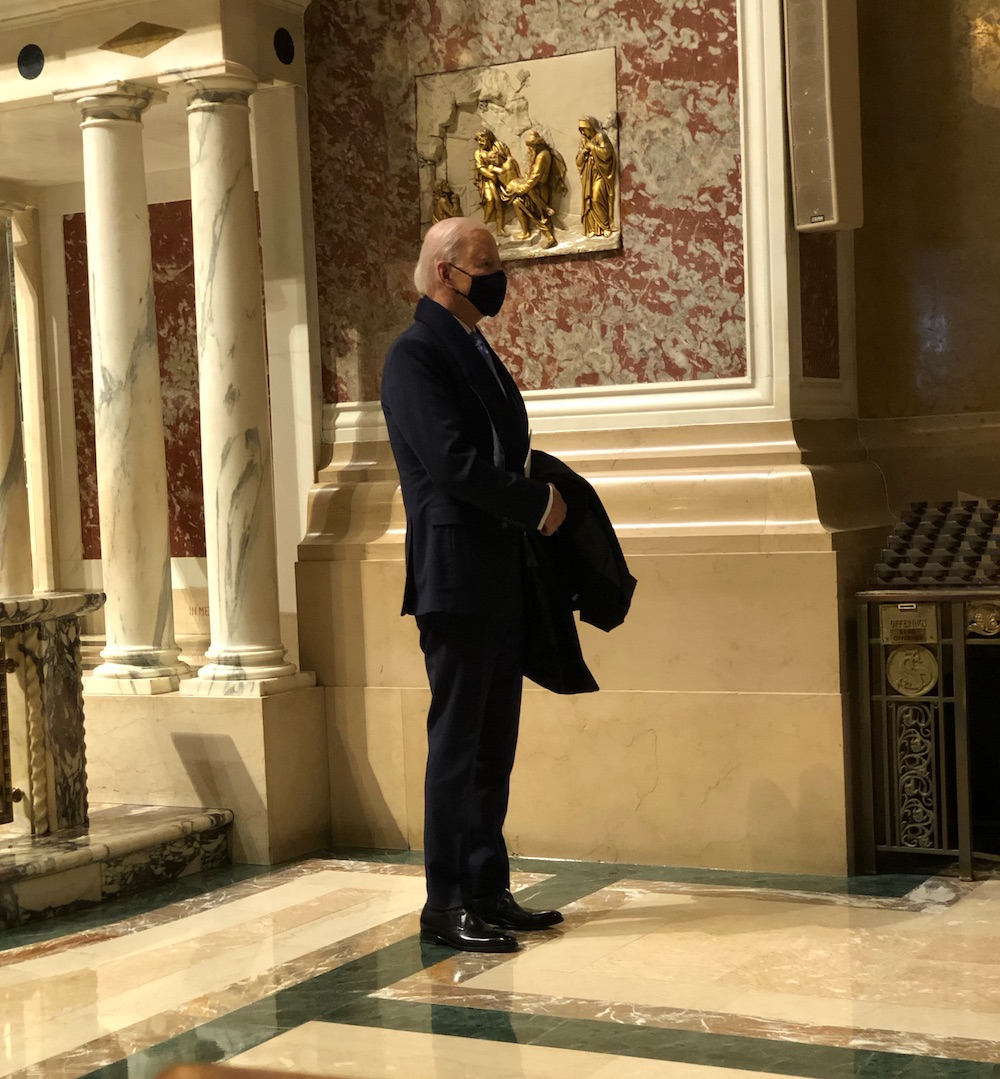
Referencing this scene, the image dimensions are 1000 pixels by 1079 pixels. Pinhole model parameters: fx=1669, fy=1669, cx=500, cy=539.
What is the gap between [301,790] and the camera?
5828 mm

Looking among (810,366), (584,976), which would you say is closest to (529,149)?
(810,366)

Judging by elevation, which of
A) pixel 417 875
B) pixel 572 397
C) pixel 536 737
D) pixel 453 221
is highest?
pixel 453 221

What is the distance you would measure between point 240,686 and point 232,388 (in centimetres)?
103

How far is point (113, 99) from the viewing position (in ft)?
19.4

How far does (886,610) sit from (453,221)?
180 cm

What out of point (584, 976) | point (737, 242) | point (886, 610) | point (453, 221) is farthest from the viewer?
point (737, 242)

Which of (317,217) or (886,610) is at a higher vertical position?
(317,217)

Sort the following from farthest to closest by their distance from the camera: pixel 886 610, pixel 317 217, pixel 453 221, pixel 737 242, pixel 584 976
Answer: pixel 317 217
pixel 737 242
pixel 886 610
pixel 453 221
pixel 584 976

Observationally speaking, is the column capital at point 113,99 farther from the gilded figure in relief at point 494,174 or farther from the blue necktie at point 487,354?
the blue necktie at point 487,354

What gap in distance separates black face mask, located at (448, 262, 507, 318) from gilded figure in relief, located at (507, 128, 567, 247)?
1.38 metres

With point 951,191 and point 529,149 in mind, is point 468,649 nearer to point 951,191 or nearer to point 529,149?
point 529,149

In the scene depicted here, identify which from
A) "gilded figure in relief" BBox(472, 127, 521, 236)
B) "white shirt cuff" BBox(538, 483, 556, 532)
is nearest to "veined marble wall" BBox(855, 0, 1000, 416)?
"gilded figure in relief" BBox(472, 127, 521, 236)

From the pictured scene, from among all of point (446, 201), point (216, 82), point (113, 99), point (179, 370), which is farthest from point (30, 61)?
point (446, 201)

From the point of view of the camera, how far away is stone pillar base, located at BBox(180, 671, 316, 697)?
571 cm
